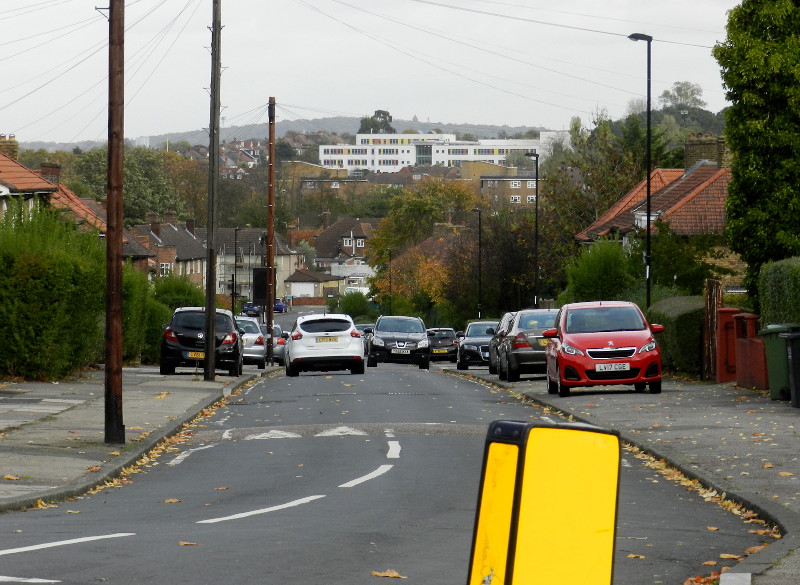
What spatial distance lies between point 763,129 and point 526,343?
764cm

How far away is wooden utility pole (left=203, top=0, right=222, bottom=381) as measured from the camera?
106 feet

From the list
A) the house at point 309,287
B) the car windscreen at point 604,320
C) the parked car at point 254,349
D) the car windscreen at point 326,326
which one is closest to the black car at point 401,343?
the parked car at point 254,349

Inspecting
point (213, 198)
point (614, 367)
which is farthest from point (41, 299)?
point (614, 367)

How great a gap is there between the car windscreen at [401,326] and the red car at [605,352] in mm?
18550

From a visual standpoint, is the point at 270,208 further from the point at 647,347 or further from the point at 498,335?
the point at 647,347

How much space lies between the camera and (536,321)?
33.3 metres

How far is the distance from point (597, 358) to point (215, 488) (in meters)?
13.1

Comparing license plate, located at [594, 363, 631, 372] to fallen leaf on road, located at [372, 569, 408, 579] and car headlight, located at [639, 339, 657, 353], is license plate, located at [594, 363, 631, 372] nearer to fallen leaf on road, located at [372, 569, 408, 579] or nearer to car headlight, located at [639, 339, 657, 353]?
car headlight, located at [639, 339, 657, 353]

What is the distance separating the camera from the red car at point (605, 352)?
25.0 metres

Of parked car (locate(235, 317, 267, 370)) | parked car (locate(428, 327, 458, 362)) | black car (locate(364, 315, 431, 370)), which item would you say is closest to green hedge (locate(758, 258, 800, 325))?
black car (locate(364, 315, 431, 370))

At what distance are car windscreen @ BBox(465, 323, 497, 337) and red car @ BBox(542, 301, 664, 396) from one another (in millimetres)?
24624

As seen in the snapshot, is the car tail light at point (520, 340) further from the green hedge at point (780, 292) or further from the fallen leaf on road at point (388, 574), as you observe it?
the fallen leaf on road at point (388, 574)

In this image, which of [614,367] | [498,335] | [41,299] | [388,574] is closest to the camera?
[388,574]

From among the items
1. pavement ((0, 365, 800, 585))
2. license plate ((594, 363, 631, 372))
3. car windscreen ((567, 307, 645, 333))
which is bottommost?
pavement ((0, 365, 800, 585))
